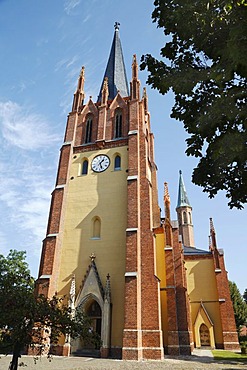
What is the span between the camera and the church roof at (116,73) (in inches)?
1146

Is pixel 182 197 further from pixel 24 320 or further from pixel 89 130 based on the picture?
pixel 24 320

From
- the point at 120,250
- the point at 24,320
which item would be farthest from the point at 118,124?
the point at 24,320

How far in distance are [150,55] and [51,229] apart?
15.7 metres

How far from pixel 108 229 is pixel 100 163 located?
583 cm

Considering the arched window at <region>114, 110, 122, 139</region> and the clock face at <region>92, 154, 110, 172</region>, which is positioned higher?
the arched window at <region>114, 110, 122, 139</region>

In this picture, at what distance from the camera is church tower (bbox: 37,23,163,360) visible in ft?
55.0

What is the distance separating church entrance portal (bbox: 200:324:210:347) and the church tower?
12.1 metres

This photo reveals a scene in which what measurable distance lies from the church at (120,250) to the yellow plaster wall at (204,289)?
0.34 ft

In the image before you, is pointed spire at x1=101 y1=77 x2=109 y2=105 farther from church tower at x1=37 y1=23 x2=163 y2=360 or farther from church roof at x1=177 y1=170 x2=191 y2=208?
church roof at x1=177 y1=170 x2=191 y2=208

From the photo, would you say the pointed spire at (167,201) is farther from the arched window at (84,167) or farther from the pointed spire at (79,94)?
the pointed spire at (79,94)

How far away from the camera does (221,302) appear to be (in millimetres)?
Answer: 27609

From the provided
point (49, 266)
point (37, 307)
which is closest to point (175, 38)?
point (37, 307)

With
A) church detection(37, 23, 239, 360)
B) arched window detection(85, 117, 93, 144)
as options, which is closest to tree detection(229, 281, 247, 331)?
church detection(37, 23, 239, 360)

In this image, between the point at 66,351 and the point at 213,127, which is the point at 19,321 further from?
the point at 66,351
